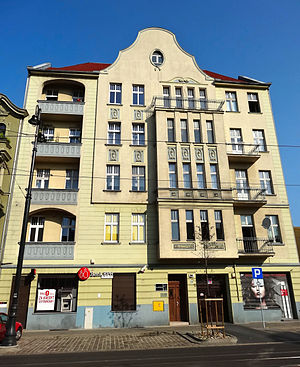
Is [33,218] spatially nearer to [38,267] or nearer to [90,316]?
[38,267]

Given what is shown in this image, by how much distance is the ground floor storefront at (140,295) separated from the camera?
17172 mm

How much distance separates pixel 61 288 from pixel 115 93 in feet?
52.1

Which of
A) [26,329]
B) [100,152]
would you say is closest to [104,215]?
[100,152]

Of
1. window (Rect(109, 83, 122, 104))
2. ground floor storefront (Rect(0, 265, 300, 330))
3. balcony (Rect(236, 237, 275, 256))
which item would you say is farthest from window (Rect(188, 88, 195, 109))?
ground floor storefront (Rect(0, 265, 300, 330))

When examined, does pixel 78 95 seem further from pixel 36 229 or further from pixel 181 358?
pixel 181 358

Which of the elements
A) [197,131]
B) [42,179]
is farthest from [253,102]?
[42,179]

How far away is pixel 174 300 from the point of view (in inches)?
742

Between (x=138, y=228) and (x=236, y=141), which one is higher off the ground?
(x=236, y=141)

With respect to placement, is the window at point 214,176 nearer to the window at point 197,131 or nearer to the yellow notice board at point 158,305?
the window at point 197,131

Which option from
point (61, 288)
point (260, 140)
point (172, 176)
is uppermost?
point (260, 140)

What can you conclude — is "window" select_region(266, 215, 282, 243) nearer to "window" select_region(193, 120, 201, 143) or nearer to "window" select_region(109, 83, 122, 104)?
"window" select_region(193, 120, 201, 143)

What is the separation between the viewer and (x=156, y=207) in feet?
65.5

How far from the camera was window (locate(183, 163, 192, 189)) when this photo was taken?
20203 mm

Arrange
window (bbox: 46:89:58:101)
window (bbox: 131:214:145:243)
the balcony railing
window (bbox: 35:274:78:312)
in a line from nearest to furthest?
window (bbox: 35:274:78:312) → window (bbox: 131:214:145:243) → the balcony railing → window (bbox: 46:89:58:101)
